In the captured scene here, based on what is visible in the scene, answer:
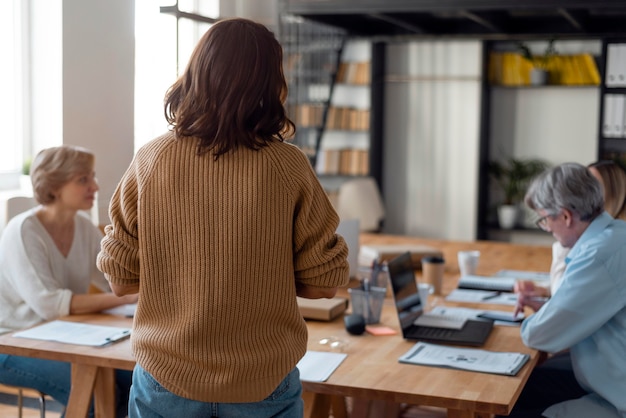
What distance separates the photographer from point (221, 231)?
1560 mm

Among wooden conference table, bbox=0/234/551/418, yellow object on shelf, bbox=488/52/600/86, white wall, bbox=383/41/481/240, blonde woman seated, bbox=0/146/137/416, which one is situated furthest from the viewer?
white wall, bbox=383/41/481/240

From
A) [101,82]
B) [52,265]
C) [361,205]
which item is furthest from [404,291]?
[361,205]

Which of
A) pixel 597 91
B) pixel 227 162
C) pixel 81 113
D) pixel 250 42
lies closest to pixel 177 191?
pixel 227 162

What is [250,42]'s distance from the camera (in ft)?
5.15

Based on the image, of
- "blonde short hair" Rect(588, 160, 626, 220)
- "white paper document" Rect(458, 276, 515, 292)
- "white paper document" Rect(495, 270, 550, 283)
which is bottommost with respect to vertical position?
"white paper document" Rect(495, 270, 550, 283)

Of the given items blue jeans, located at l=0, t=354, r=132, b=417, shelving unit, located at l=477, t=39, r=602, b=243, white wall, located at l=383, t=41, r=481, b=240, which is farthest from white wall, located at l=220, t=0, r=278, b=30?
blue jeans, located at l=0, t=354, r=132, b=417

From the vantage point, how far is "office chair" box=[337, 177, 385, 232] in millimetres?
7715

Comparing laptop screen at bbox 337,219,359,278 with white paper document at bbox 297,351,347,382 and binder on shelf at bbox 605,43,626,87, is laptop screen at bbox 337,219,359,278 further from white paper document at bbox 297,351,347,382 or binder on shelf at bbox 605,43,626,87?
binder on shelf at bbox 605,43,626,87

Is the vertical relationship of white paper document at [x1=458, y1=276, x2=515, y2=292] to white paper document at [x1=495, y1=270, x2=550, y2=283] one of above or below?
above

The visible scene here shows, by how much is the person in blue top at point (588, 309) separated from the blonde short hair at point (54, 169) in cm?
171

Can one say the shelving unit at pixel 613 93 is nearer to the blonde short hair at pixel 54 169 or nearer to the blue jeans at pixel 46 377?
the blonde short hair at pixel 54 169

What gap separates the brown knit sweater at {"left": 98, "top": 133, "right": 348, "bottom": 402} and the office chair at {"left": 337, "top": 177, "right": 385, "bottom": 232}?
19.8ft

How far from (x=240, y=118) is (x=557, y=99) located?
6830 millimetres

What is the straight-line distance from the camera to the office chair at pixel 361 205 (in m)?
7.71
